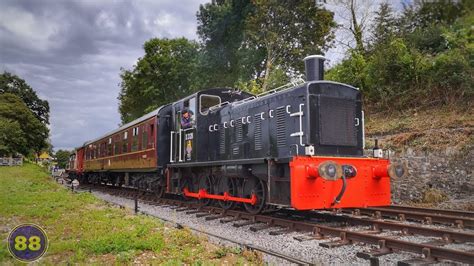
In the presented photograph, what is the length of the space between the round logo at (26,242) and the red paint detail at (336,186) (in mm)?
5078

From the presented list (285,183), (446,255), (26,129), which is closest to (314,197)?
(285,183)

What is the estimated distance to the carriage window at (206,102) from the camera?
1275cm

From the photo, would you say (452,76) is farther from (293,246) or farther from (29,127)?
(29,127)

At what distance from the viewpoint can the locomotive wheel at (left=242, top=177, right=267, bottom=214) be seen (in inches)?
381

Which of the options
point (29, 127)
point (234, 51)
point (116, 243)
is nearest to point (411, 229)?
point (116, 243)

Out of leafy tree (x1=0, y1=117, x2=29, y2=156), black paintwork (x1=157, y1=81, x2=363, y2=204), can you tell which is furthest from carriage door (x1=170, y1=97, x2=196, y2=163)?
leafy tree (x1=0, y1=117, x2=29, y2=156)

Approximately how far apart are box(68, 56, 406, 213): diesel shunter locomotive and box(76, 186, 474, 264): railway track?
47cm

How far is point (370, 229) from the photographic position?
8.34m

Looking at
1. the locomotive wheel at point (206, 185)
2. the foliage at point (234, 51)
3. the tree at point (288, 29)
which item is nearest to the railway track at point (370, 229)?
the locomotive wheel at point (206, 185)

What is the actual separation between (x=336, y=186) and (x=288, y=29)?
19584 millimetres

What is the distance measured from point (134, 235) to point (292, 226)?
11.4 feet

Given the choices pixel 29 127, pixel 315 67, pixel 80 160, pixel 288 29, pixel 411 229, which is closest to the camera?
pixel 411 229

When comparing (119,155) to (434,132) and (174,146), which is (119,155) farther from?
(434,132)

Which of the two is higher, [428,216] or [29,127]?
[29,127]
